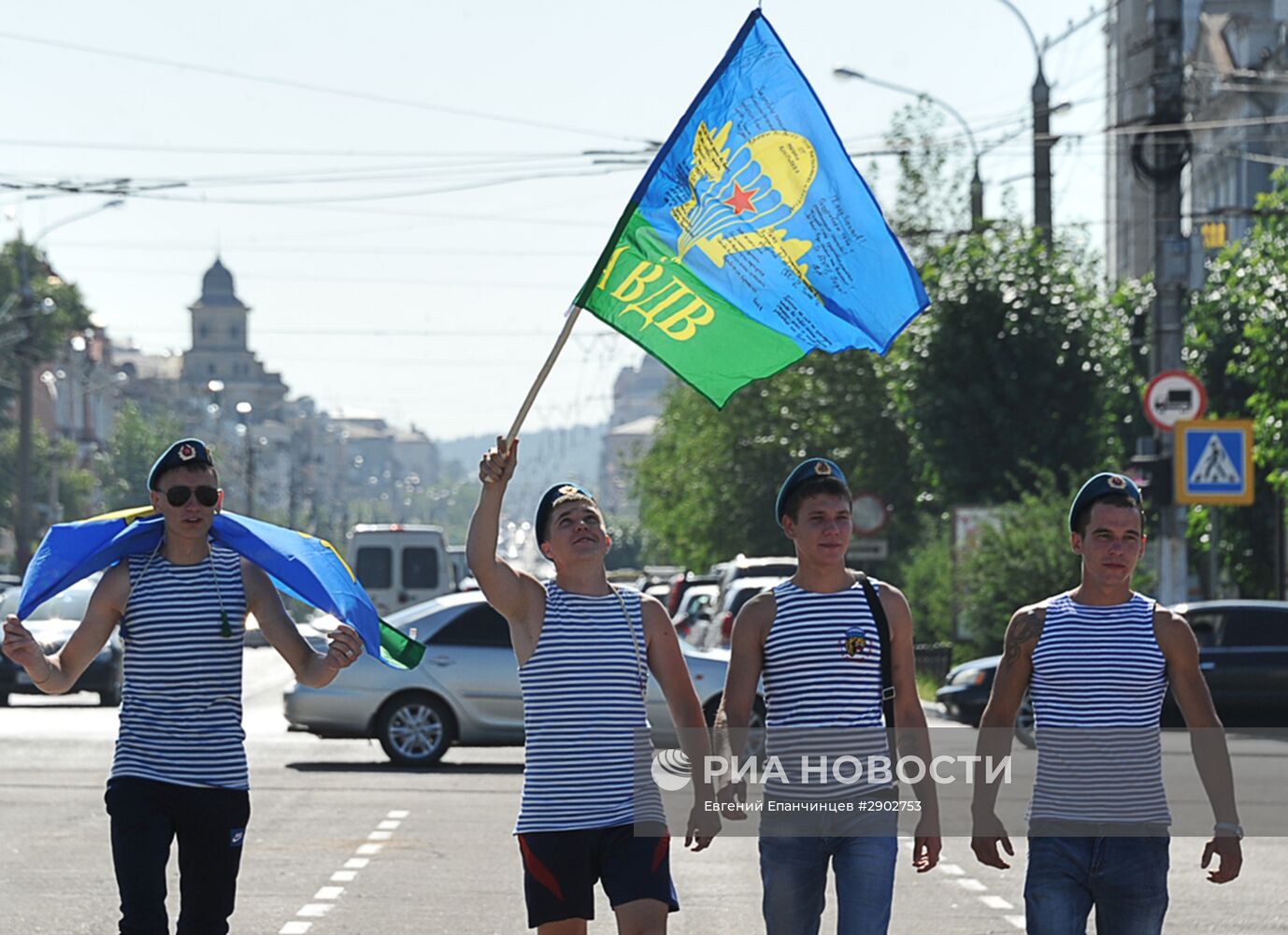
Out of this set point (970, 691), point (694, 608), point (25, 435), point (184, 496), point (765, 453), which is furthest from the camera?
point (25, 435)

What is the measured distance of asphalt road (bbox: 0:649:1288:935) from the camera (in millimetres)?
10719

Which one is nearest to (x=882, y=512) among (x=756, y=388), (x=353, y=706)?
(x=756, y=388)

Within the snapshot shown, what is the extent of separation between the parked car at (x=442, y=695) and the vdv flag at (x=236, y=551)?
1220 centimetres

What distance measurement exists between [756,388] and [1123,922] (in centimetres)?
4600

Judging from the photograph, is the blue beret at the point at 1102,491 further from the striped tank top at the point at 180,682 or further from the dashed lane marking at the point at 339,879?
the dashed lane marking at the point at 339,879

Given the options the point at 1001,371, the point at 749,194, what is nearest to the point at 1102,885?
the point at 749,194

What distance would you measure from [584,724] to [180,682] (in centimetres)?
121

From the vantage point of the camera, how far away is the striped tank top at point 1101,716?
6359mm

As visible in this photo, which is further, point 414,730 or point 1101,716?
point 414,730

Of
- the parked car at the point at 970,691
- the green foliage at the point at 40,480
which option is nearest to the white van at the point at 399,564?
the parked car at the point at 970,691

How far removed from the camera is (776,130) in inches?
300

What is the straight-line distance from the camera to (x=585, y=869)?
656 centimetres

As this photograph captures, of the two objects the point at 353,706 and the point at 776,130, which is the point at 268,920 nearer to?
the point at 776,130

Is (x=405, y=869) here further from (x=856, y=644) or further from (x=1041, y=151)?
(x=1041, y=151)
